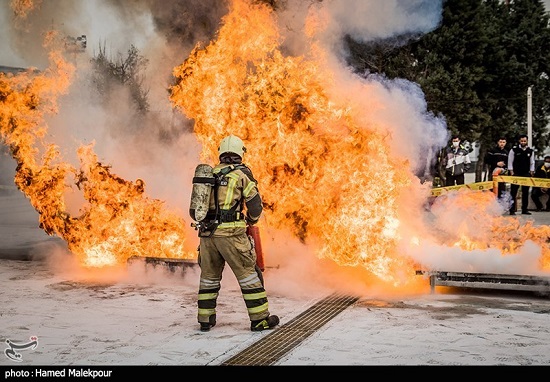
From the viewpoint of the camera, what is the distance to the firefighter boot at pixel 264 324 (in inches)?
233

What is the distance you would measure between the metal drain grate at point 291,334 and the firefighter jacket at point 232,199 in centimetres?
109

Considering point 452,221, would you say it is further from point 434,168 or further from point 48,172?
point 48,172

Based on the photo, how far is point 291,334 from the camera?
5.81 metres

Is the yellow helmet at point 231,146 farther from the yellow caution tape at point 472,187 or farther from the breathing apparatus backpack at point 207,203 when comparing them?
the yellow caution tape at point 472,187

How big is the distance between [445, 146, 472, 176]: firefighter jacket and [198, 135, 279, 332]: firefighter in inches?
460

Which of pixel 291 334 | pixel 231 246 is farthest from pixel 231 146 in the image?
pixel 291 334

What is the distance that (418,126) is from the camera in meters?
9.50

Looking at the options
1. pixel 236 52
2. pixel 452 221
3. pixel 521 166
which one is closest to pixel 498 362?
pixel 236 52

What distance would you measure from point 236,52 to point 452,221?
254 inches

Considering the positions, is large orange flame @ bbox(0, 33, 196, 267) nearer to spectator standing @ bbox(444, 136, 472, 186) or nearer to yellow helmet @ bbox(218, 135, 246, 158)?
yellow helmet @ bbox(218, 135, 246, 158)

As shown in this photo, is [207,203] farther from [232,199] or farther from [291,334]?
[291,334]

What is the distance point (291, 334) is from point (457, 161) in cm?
1209

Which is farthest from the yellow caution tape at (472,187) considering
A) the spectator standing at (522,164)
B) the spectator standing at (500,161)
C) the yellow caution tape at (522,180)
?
the spectator standing at (522,164)

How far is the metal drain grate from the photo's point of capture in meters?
5.04
